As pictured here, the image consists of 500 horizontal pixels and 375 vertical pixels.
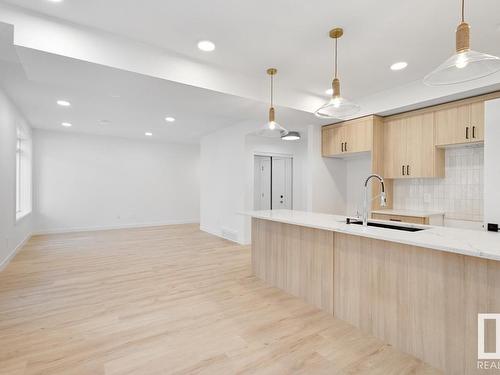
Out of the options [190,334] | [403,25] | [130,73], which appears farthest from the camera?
[130,73]

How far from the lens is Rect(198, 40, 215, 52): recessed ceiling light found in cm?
277

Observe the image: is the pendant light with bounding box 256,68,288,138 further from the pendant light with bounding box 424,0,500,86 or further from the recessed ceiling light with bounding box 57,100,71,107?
the recessed ceiling light with bounding box 57,100,71,107

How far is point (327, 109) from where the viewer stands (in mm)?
2607

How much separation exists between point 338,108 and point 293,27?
0.90 meters

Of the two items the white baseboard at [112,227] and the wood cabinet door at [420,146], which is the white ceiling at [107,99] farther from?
the white baseboard at [112,227]

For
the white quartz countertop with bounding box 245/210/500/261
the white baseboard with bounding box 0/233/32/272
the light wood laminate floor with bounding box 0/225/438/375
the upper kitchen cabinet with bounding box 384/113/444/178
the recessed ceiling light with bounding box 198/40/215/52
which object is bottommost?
the light wood laminate floor with bounding box 0/225/438/375

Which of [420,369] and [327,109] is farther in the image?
[327,109]

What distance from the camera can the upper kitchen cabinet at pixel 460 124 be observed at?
337 centimetres

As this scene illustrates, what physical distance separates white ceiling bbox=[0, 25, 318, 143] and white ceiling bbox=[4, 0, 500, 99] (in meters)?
0.45

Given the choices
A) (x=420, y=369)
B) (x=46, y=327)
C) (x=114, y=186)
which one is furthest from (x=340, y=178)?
(x=114, y=186)

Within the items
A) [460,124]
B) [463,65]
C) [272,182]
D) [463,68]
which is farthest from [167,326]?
[272,182]

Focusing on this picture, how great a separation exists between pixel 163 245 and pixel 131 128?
316 centimetres

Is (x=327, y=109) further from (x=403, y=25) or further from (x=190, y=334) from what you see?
(x=190, y=334)

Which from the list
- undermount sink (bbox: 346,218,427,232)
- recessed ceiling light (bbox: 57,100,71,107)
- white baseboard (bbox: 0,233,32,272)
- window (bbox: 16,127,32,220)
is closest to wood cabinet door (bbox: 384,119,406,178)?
undermount sink (bbox: 346,218,427,232)
